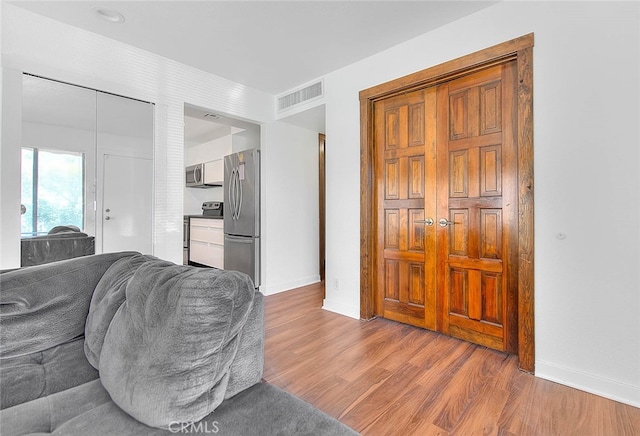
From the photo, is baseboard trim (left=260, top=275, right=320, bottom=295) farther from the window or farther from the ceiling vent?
the ceiling vent

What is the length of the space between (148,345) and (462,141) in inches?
97.5

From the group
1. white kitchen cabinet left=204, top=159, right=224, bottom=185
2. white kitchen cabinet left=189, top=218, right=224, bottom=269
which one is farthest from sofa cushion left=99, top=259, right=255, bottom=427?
white kitchen cabinet left=204, top=159, right=224, bottom=185

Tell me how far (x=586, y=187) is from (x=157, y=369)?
2.35 metres

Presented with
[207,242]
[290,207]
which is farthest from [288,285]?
[207,242]

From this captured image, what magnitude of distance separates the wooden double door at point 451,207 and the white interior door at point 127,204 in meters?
2.25

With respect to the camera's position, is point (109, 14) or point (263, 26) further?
point (263, 26)

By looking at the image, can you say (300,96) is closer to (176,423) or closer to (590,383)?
(176,423)

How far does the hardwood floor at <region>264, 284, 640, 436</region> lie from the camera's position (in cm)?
148

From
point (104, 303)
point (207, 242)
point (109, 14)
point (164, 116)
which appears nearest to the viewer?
point (104, 303)

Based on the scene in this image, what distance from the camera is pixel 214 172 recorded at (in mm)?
5297

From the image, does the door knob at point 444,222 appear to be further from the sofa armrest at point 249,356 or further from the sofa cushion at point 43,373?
the sofa cushion at point 43,373

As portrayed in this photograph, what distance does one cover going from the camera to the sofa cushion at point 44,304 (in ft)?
3.99

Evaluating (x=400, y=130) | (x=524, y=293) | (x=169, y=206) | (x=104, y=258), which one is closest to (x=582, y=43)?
(x=400, y=130)

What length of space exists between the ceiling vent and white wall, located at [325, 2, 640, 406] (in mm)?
1726
